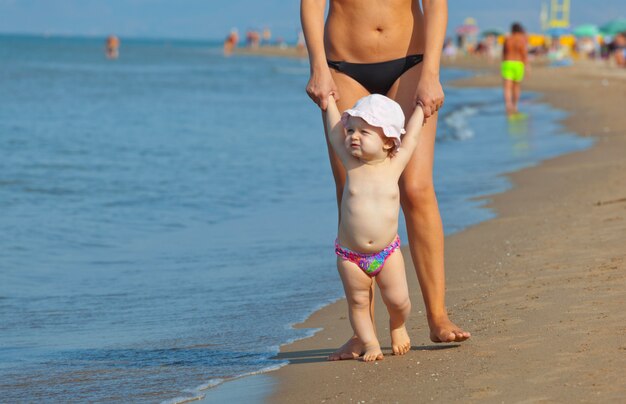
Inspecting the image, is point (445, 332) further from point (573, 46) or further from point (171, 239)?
point (573, 46)

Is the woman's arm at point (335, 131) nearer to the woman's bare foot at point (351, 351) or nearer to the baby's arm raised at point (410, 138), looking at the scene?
the baby's arm raised at point (410, 138)

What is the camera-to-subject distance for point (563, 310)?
4.58m

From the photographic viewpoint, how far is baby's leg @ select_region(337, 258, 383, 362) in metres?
4.17

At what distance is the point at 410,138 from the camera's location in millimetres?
4195

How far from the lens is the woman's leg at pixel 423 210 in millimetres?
4352

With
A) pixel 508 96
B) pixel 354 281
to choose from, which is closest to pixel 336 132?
pixel 354 281

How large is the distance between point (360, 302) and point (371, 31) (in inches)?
44.3

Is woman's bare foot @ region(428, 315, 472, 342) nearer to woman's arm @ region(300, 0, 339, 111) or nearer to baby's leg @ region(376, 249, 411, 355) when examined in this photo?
baby's leg @ region(376, 249, 411, 355)

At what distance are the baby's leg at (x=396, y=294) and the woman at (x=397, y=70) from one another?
0.13m

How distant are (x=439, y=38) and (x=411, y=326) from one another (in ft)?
4.43

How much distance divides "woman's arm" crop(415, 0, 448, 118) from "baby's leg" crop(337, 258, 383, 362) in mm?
695

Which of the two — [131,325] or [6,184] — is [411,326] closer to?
[131,325]

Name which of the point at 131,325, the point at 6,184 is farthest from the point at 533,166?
the point at 131,325

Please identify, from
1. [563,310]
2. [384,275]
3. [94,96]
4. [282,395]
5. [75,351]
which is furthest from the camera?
[94,96]
